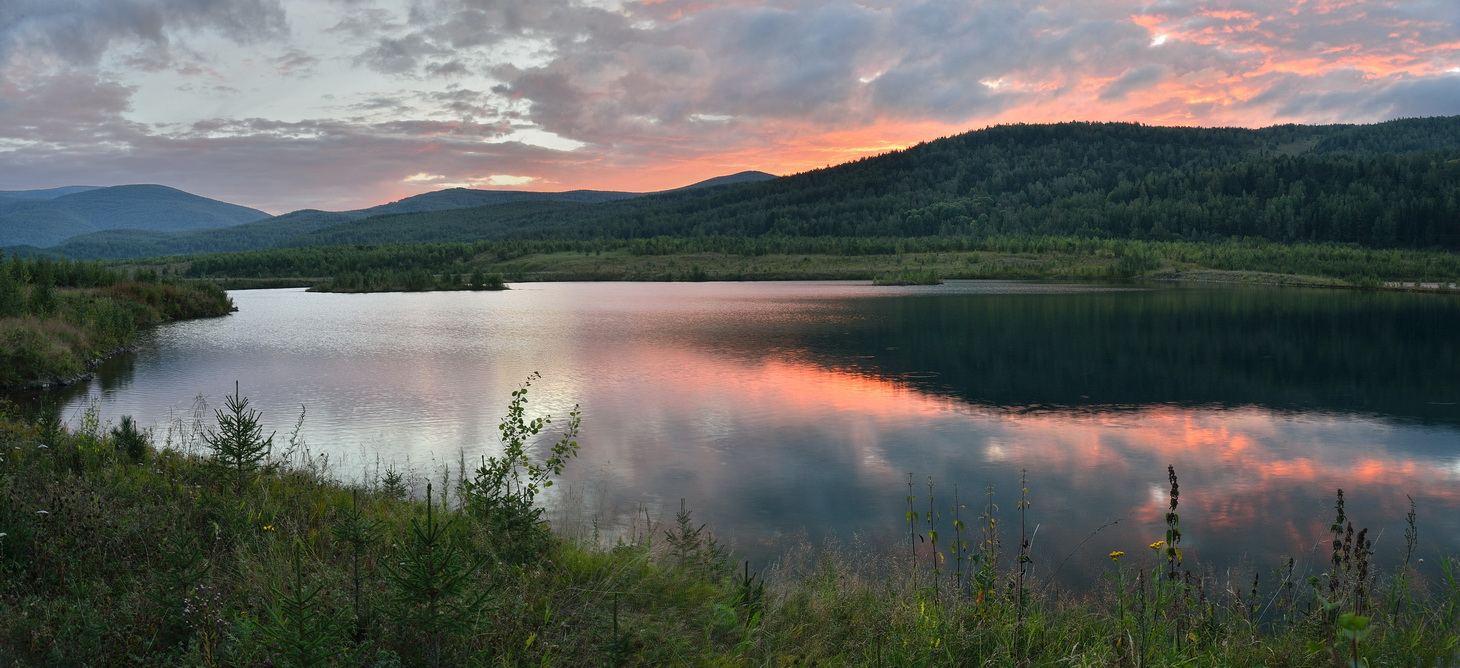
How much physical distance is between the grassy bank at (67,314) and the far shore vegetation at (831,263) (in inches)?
1304

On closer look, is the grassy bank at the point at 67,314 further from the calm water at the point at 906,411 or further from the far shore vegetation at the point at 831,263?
the far shore vegetation at the point at 831,263

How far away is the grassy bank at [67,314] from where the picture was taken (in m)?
21.9

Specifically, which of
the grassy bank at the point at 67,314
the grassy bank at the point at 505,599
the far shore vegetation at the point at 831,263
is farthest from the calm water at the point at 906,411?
the far shore vegetation at the point at 831,263

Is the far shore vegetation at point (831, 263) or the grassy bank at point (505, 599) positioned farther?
the far shore vegetation at point (831, 263)

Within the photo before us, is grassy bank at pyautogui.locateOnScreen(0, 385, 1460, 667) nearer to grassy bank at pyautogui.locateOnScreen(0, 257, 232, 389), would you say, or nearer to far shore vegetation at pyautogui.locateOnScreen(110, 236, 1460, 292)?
grassy bank at pyautogui.locateOnScreen(0, 257, 232, 389)

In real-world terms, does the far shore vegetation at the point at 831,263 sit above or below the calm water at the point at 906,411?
above

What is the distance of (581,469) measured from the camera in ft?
46.7

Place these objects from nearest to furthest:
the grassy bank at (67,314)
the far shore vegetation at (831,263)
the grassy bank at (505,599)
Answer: the grassy bank at (505,599)
the grassy bank at (67,314)
the far shore vegetation at (831,263)

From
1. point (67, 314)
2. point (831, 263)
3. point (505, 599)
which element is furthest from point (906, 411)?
point (831, 263)

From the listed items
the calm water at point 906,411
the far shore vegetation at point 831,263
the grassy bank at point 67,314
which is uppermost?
the far shore vegetation at point 831,263

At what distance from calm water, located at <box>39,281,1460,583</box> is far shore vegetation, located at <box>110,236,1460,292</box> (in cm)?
4820

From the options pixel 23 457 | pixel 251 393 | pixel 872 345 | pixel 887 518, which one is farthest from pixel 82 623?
pixel 872 345

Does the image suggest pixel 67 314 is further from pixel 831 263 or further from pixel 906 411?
pixel 831 263

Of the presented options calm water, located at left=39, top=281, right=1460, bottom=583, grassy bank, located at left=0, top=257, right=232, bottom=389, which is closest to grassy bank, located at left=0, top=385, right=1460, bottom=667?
calm water, located at left=39, top=281, right=1460, bottom=583
